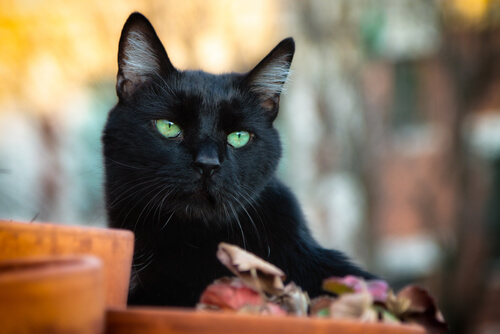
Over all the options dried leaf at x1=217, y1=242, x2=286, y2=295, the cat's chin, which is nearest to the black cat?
the cat's chin

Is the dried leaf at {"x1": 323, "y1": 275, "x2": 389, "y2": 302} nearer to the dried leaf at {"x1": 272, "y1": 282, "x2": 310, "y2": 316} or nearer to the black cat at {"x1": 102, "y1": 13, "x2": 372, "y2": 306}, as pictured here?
the dried leaf at {"x1": 272, "y1": 282, "x2": 310, "y2": 316}

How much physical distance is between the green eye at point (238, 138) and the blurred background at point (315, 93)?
396cm

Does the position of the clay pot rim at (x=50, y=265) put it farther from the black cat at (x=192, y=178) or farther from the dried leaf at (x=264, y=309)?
the black cat at (x=192, y=178)

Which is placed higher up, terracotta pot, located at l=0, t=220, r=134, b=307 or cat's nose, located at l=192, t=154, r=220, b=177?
cat's nose, located at l=192, t=154, r=220, b=177

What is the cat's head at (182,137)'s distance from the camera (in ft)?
4.91

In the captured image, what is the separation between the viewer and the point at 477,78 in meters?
6.02

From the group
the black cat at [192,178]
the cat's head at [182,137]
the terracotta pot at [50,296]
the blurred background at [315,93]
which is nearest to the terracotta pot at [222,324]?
the terracotta pot at [50,296]

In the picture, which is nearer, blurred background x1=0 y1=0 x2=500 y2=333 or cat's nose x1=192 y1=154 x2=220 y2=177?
cat's nose x1=192 y1=154 x2=220 y2=177

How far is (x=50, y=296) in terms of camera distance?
639 millimetres

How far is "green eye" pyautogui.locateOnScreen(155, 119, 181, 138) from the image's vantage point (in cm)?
156

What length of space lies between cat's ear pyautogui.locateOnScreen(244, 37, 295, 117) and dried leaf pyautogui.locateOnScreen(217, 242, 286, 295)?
0.92 metres

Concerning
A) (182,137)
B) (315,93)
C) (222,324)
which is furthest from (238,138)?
(315,93)

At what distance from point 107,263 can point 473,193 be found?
233 inches

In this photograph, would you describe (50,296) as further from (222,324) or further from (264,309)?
(264,309)
